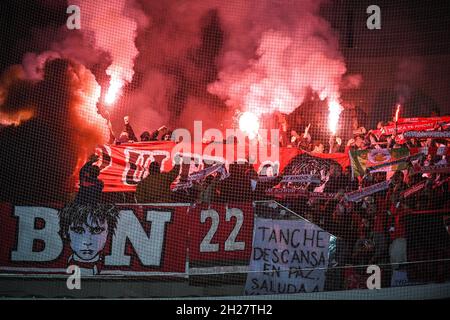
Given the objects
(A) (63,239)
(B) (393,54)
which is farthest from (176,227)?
(B) (393,54)

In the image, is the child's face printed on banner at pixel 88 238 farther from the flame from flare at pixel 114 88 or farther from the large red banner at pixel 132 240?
the flame from flare at pixel 114 88

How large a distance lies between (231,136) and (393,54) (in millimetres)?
2219

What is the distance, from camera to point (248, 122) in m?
7.09

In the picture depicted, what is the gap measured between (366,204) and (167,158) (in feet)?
7.63

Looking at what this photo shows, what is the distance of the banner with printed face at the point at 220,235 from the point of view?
21.5 feet

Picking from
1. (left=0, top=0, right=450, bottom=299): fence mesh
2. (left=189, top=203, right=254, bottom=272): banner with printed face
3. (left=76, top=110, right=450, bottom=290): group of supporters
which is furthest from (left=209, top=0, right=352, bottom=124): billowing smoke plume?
(left=189, top=203, right=254, bottom=272): banner with printed face

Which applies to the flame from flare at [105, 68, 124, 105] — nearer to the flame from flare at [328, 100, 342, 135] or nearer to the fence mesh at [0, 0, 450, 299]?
the fence mesh at [0, 0, 450, 299]

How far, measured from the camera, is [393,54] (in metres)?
7.10

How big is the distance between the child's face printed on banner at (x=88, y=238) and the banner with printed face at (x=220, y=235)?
1.05 meters

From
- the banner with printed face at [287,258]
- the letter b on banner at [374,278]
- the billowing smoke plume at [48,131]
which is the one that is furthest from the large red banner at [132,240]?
the letter b on banner at [374,278]

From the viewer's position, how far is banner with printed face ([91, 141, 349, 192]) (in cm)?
670

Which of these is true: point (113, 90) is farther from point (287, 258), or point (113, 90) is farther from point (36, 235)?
point (287, 258)

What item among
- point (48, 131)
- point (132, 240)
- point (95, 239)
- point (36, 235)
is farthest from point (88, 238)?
point (48, 131)

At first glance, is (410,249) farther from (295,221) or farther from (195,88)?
(195,88)
